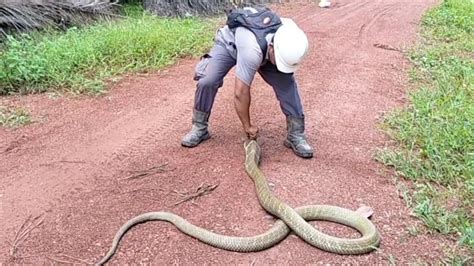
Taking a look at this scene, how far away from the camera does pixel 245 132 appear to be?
462cm

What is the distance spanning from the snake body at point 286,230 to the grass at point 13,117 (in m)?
2.30

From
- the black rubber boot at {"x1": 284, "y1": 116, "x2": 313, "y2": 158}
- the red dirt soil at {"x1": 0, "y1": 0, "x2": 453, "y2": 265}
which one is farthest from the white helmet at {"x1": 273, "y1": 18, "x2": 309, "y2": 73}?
the red dirt soil at {"x1": 0, "y1": 0, "x2": 453, "y2": 265}

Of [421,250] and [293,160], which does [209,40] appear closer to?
[293,160]

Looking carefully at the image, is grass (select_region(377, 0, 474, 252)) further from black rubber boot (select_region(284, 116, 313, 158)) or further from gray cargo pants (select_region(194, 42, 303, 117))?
gray cargo pants (select_region(194, 42, 303, 117))

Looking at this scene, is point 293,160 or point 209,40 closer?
point 293,160

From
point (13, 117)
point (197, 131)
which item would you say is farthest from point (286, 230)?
point (13, 117)

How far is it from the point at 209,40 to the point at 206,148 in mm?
4016

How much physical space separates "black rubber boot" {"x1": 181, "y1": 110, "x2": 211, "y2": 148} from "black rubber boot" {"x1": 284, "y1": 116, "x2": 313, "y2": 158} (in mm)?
696

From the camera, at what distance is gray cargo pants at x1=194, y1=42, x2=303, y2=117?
433cm

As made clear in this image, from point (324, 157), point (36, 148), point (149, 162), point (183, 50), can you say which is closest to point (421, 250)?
point (324, 157)

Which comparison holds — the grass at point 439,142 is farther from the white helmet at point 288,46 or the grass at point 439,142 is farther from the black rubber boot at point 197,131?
the black rubber boot at point 197,131

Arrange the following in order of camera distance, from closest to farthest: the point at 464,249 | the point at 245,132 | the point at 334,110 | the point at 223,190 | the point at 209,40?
the point at 464,249
the point at 223,190
the point at 245,132
the point at 334,110
the point at 209,40

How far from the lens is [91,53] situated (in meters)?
6.85

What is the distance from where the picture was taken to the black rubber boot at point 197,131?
15.0ft
